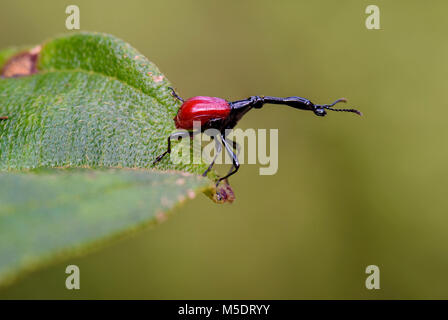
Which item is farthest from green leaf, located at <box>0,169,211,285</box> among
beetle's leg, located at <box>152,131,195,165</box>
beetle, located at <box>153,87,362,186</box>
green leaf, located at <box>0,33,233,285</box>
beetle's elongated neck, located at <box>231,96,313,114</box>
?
beetle's elongated neck, located at <box>231,96,313,114</box>

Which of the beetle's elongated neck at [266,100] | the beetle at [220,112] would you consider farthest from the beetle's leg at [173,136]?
the beetle's elongated neck at [266,100]

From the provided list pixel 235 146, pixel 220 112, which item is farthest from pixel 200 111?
pixel 235 146

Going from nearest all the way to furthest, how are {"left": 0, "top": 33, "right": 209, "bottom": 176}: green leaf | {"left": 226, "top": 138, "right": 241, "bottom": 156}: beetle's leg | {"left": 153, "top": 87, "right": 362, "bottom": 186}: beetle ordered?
{"left": 0, "top": 33, "right": 209, "bottom": 176}: green leaf < {"left": 153, "top": 87, "right": 362, "bottom": 186}: beetle < {"left": 226, "top": 138, "right": 241, "bottom": 156}: beetle's leg

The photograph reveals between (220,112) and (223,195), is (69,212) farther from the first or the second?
(220,112)

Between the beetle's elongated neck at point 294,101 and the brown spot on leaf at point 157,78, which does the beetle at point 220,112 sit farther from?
the brown spot on leaf at point 157,78

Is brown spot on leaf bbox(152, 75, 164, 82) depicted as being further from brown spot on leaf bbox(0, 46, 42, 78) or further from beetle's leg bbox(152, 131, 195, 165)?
brown spot on leaf bbox(0, 46, 42, 78)
